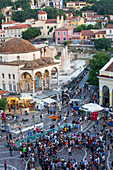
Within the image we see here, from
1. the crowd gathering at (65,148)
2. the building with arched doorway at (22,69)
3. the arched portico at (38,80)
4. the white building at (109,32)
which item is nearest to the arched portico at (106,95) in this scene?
the crowd gathering at (65,148)

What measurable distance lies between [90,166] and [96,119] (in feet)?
36.2

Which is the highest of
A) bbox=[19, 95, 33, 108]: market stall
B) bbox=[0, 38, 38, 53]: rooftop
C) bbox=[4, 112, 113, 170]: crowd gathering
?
bbox=[0, 38, 38, 53]: rooftop

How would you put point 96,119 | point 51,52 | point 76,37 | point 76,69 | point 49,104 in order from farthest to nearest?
1. point 76,37
2. point 51,52
3. point 76,69
4. point 49,104
5. point 96,119

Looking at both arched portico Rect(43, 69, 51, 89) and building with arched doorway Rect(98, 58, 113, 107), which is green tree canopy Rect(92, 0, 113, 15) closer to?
arched portico Rect(43, 69, 51, 89)

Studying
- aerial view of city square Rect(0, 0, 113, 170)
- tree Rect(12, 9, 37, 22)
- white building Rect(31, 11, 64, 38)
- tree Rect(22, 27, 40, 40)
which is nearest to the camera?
aerial view of city square Rect(0, 0, 113, 170)

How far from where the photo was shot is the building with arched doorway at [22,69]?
48.1 m

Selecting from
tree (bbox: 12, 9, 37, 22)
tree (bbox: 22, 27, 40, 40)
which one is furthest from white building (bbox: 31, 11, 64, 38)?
tree (bbox: 12, 9, 37, 22)

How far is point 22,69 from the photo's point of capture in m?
47.9

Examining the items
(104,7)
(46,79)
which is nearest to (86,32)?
(104,7)

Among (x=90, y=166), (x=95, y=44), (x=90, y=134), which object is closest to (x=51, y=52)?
(x=95, y=44)

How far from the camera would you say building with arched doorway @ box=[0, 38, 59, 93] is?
48.1 metres

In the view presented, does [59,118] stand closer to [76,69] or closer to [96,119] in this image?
[96,119]

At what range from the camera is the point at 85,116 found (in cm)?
3641

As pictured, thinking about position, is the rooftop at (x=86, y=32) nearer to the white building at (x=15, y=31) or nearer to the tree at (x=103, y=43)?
the tree at (x=103, y=43)
